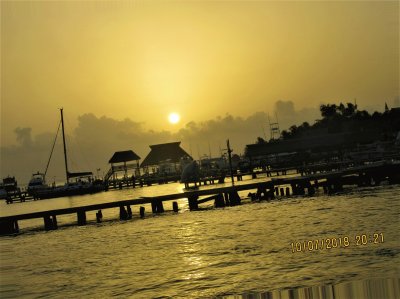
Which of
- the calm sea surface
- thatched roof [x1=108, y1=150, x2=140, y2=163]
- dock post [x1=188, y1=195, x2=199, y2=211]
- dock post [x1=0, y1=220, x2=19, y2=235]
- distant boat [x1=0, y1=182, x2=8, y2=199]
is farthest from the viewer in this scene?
distant boat [x1=0, y1=182, x2=8, y2=199]

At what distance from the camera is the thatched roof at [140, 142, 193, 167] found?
11294cm

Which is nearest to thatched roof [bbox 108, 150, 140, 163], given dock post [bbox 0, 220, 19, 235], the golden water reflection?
dock post [bbox 0, 220, 19, 235]

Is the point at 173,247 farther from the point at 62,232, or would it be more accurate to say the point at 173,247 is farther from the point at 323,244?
the point at 62,232

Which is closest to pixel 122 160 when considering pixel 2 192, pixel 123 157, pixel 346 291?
pixel 123 157

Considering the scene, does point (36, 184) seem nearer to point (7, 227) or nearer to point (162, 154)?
point (162, 154)

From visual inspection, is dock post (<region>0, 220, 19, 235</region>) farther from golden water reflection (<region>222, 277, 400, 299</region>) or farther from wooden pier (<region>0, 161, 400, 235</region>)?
golden water reflection (<region>222, 277, 400, 299</region>)

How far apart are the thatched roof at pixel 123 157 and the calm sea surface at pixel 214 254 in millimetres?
69778

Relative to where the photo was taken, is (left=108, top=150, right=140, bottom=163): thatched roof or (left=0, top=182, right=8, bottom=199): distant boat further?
(left=0, top=182, right=8, bottom=199): distant boat

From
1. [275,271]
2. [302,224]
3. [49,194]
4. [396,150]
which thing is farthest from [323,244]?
[49,194]
